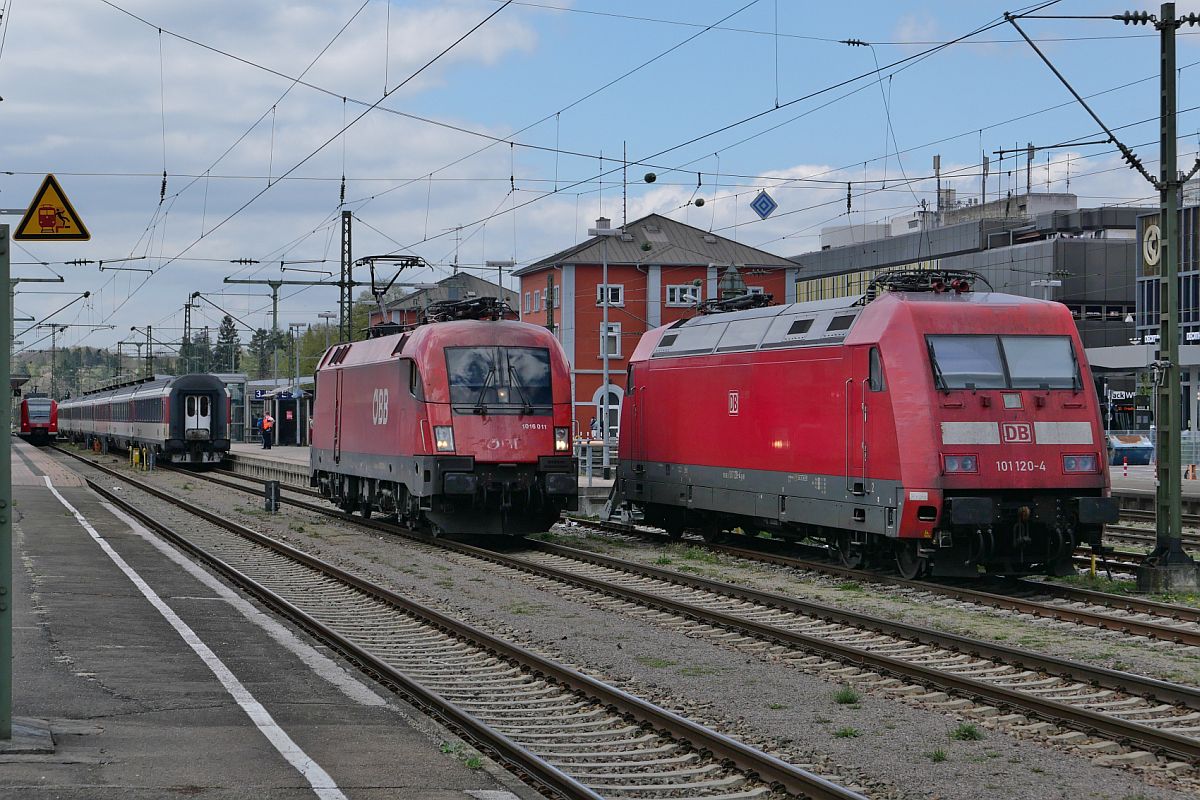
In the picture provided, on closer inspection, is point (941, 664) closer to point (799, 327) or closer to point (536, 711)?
point (536, 711)

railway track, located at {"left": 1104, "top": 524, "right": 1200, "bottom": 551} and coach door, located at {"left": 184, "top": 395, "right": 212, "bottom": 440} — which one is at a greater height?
coach door, located at {"left": 184, "top": 395, "right": 212, "bottom": 440}

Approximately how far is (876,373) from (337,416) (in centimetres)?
1497

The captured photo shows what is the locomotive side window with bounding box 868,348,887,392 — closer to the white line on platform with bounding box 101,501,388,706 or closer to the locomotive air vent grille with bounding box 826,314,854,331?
the locomotive air vent grille with bounding box 826,314,854,331

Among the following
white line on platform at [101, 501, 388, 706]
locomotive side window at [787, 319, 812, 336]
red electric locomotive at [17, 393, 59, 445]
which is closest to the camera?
white line on platform at [101, 501, 388, 706]

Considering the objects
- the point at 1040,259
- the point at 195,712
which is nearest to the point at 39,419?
the point at 1040,259

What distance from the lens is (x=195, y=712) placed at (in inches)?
375

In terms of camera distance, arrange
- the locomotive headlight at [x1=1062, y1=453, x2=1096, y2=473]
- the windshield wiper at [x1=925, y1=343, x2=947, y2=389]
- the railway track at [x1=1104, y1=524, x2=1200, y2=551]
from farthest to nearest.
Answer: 1. the railway track at [x1=1104, y1=524, x2=1200, y2=551]
2. the locomotive headlight at [x1=1062, y1=453, x2=1096, y2=473]
3. the windshield wiper at [x1=925, y1=343, x2=947, y2=389]

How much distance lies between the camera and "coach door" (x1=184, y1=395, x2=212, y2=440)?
176 ft

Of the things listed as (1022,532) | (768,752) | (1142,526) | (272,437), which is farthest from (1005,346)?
(272,437)

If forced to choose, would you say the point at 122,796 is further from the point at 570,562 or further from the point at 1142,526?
the point at 1142,526

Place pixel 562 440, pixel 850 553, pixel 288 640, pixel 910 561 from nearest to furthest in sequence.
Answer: pixel 288 640 → pixel 910 561 → pixel 850 553 → pixel 562 440

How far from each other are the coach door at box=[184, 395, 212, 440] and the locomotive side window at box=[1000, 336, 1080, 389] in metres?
41.5

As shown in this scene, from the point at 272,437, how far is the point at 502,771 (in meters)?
62.3

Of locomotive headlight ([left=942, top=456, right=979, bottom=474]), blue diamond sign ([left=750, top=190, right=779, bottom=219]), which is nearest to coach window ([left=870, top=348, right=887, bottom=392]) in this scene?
locomotive headlight ([left=942, top=456, right=979, bottom=474])
